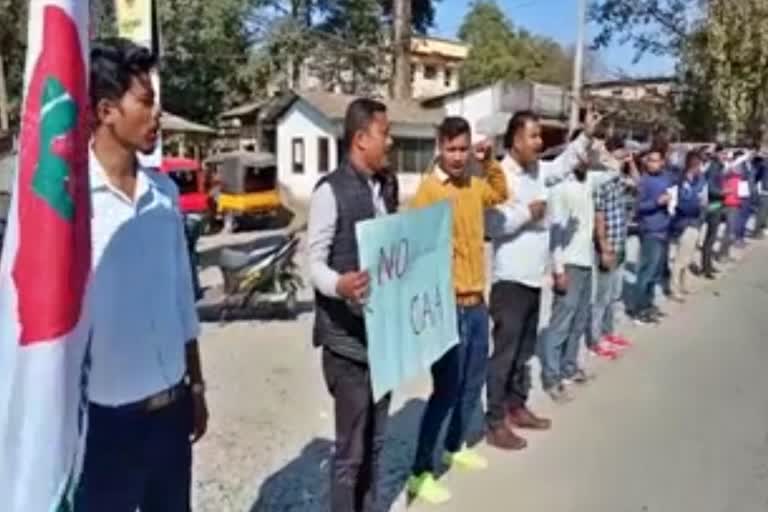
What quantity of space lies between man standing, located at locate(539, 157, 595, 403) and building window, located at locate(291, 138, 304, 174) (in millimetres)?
27369

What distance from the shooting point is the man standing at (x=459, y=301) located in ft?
14.9

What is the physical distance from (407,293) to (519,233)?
1327 mm

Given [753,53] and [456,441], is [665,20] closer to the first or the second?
[753,53]

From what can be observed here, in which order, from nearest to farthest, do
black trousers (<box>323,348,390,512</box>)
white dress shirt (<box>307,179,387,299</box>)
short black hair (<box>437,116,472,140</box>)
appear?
white dress shirt (<box>307,179,387,299</box>) → black trousers (<box>323,348,390,512</box>) → short black hair (<box>437,116,472,140</box>)

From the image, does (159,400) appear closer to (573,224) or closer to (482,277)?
(482,277)

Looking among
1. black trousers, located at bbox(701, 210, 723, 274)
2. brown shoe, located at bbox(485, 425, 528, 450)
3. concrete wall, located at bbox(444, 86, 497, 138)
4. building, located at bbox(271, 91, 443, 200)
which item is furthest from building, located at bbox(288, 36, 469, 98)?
brown shoe, located at bbox(485, 425, 528, 450)

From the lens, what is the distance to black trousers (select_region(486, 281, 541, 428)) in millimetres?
5195

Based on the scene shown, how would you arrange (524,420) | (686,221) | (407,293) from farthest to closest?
(686,221) → (524,420) → (407,293)

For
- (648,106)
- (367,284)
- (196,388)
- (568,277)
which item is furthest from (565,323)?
A: (648,106)

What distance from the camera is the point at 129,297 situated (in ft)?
8.10

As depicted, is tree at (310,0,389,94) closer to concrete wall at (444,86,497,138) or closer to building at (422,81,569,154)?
building at (422,81,569,154)

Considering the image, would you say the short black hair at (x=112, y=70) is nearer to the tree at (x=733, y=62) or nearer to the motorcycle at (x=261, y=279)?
the motorcycle at (x=261, y=279)

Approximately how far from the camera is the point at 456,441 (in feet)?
16.4

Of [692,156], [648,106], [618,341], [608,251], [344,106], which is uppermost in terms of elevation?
[648,106]
